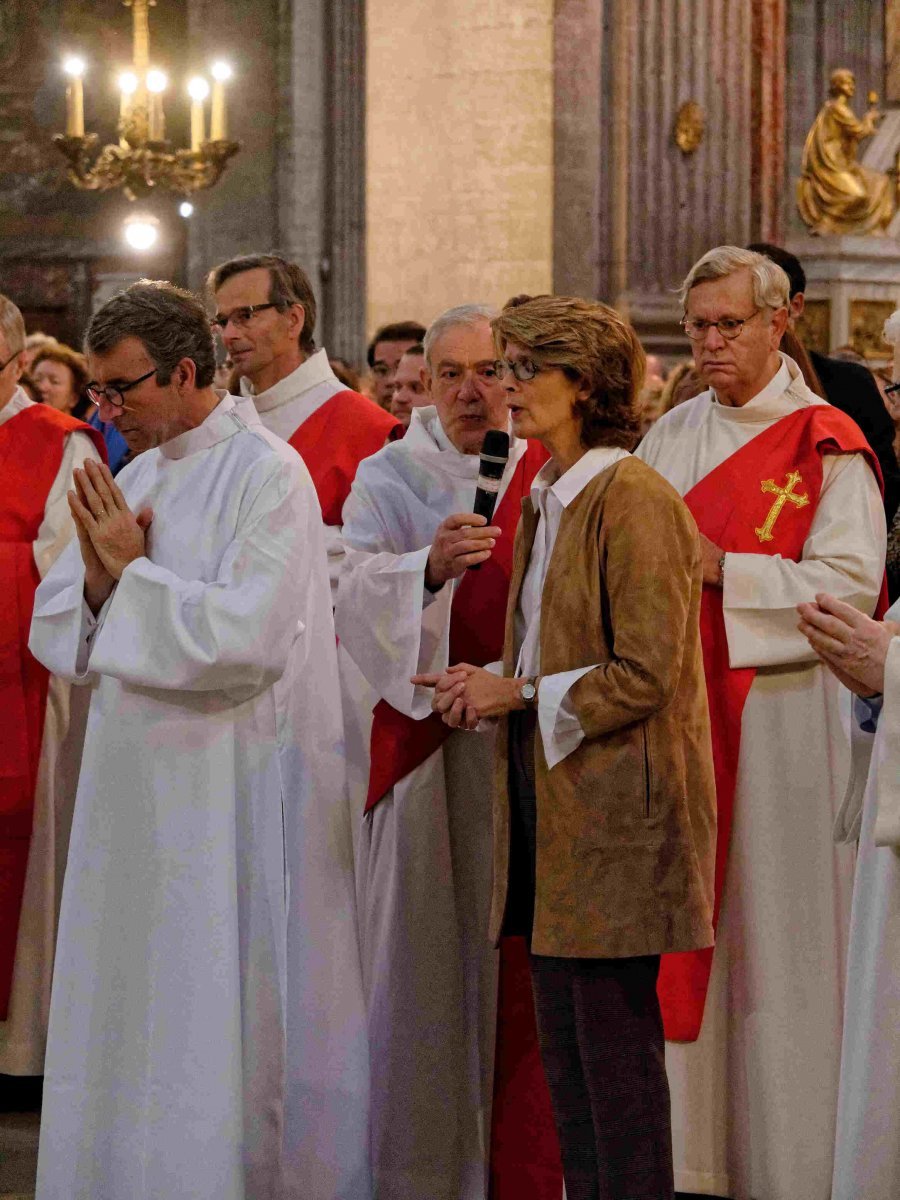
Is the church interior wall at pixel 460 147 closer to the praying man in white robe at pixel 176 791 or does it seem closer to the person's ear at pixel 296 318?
the person's ear at pixel 296 318

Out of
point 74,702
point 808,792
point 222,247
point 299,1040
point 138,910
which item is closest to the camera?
point 138,910

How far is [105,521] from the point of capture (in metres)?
3.26

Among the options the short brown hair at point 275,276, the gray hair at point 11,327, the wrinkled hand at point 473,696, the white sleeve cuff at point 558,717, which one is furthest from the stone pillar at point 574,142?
the white sleeve cuff at point 558,717

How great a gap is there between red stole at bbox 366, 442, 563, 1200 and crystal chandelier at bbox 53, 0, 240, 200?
6.36m

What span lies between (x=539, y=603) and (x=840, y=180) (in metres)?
9.94

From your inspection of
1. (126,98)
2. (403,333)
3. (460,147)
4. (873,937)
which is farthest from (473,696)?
(126,98)

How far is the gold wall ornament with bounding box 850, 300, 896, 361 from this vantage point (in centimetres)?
1198

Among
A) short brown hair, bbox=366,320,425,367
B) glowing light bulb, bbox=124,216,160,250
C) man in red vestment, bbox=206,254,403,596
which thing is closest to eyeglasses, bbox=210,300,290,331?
man in red vestment, bbox=206,254,403,596

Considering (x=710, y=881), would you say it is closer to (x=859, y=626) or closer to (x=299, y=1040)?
(x=859, y=626)

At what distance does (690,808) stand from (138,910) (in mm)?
1000

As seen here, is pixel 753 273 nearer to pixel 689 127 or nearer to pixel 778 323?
pixel 778 323

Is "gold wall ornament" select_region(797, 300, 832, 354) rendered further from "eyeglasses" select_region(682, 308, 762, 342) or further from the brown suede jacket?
the brown suede jacket

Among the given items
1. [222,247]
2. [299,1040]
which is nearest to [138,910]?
[299,1040]

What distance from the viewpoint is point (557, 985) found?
2.92 meters
